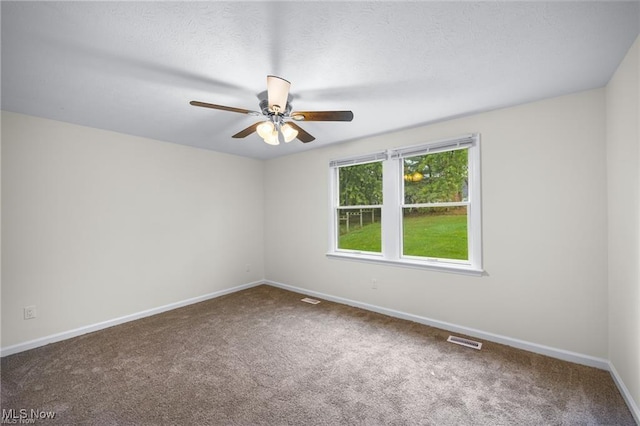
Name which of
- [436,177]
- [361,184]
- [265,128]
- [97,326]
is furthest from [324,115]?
[97,326]

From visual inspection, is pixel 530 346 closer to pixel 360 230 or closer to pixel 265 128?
pixel 360 230

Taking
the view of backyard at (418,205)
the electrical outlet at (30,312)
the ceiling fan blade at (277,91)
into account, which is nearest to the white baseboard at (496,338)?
the view of backyard at (418,205)

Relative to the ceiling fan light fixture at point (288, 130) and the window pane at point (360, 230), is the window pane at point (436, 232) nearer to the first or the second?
the window pane at point (360, 230)

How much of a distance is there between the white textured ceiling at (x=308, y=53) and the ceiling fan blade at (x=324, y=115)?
0.27 m

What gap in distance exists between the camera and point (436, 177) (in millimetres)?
3168

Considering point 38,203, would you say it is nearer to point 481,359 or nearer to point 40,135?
point 40,135

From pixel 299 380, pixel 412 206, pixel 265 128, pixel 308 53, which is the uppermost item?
pixel 308 53

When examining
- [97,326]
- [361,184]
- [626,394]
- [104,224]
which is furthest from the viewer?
[361,184]

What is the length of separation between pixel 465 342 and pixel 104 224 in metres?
4.17

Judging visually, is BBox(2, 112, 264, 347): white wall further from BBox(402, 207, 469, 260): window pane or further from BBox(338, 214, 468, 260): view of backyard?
BBox(402, 207, 469, 260): window pane

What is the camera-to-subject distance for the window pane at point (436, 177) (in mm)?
2992

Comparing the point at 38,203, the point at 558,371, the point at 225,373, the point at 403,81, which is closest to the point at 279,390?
the point at 225,373

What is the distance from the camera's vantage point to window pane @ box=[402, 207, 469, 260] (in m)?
3.01

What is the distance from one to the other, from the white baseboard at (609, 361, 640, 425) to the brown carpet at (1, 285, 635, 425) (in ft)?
0.12
